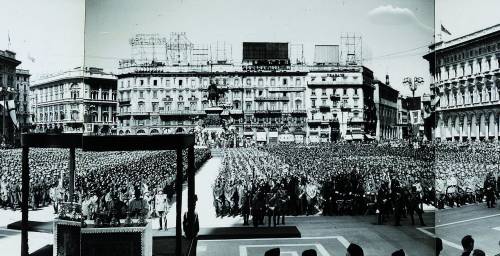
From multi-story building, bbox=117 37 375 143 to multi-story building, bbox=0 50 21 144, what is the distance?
14.4m

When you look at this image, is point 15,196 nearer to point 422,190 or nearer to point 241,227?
point 241,227

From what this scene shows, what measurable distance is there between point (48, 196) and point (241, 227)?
7761mm

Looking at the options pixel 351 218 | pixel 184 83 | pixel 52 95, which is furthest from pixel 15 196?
pixel 184 83

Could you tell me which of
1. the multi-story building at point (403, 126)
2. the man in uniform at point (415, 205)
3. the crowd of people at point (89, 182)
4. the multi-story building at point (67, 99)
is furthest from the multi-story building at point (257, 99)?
the man in uniform at point (415, 205)

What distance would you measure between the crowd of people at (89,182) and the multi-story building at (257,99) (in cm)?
1709

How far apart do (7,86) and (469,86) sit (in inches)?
1446

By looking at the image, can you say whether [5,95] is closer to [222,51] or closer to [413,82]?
[413,82]

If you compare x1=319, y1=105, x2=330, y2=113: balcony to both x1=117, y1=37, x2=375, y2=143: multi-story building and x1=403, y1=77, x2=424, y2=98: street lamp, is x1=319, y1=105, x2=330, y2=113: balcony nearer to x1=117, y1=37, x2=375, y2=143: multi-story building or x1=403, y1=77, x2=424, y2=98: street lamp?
x1=117, y1=37, x2=375, y2=143: multi-story building

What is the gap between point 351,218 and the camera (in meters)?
12.7

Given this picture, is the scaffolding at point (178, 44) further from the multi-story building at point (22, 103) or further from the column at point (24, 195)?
the column at point (24, 195)

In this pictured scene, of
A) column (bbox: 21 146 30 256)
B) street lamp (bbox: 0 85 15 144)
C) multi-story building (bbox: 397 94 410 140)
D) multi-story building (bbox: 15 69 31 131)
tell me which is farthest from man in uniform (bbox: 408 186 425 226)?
multi-story building (bbox: 15 69 31 131)

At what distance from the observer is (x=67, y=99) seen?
21375 mm

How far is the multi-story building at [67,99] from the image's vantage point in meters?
18.8

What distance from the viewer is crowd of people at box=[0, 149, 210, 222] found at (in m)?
12.3
